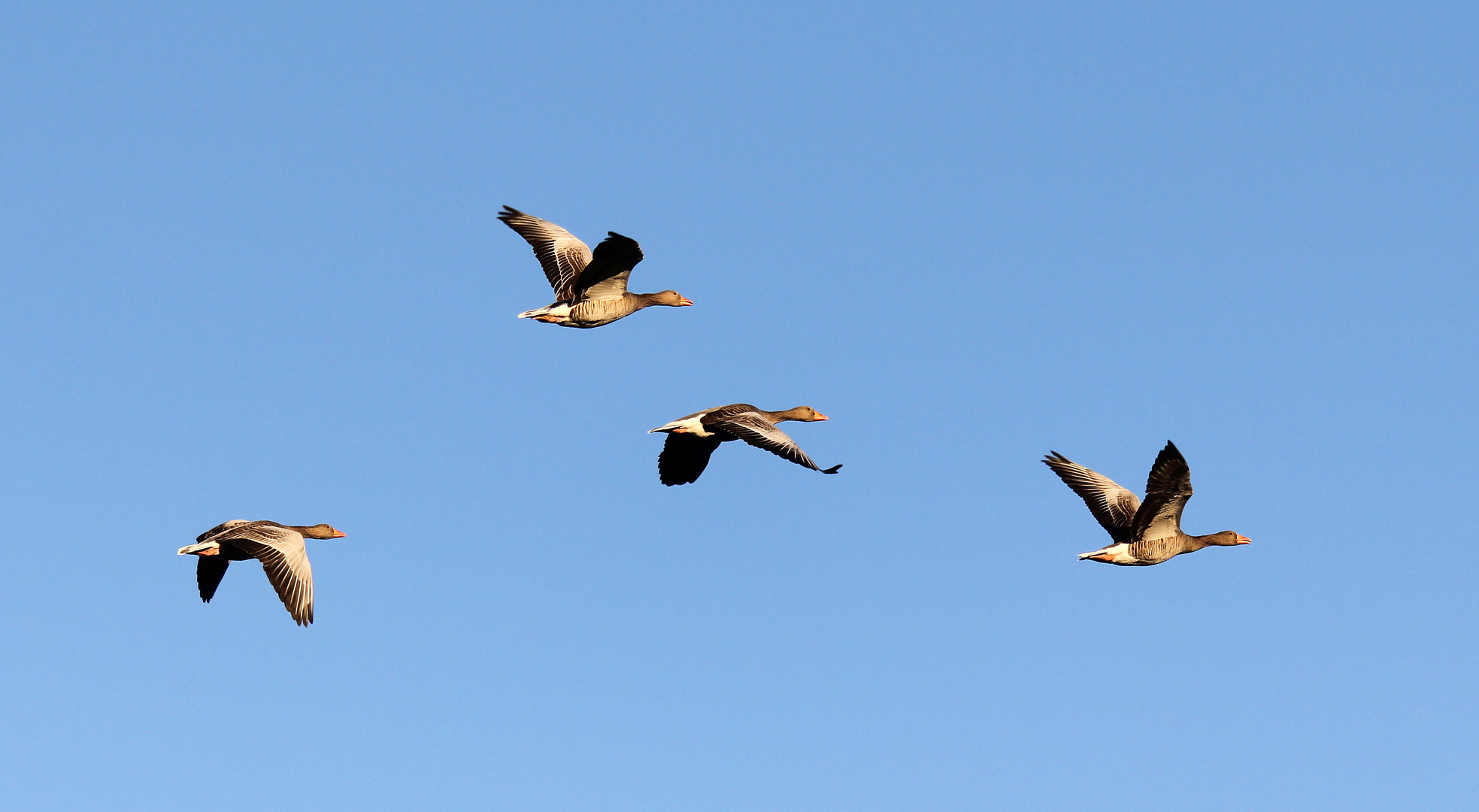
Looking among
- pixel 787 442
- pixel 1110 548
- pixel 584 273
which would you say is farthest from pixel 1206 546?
pixel 584 273

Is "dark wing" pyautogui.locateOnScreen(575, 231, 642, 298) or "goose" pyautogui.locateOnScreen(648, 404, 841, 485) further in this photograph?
"dark wing" pyautogui.locateOnScreen(575, 231, 642, 298)

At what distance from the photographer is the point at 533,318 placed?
28016 millimetres

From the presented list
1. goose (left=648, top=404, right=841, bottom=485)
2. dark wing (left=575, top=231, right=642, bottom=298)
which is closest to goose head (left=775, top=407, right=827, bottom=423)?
goose (left=648, top=404, right=841, bottom=485)

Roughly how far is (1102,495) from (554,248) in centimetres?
1204

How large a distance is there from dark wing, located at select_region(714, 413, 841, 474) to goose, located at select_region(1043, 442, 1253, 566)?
21.0ft

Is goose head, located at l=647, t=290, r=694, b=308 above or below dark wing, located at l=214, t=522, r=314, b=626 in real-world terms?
above

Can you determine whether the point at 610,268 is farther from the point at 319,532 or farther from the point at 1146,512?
the point at 1146,512

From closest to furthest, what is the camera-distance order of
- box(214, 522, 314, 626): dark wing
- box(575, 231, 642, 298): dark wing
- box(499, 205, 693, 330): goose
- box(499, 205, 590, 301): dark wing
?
box(214, 522, 314, 626): dark wing < box(575, 231, 642, 298): dark wing < box(499, 205, 693, 330): goose < box(499, 205, 590, 301): dark wing

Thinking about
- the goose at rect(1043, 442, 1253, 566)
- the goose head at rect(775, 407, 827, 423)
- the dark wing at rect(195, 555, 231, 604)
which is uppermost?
the goose head at rect(775, 407, 827, 423)

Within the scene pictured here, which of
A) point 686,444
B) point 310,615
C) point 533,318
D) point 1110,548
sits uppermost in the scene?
point 533,318

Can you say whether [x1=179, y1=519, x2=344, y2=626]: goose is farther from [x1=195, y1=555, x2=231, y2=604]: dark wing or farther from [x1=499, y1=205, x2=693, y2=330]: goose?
[x1=499, y1=205, x2=693, y2=330]: goose

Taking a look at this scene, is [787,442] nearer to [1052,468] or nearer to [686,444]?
[686,444]

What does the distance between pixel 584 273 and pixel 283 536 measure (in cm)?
720

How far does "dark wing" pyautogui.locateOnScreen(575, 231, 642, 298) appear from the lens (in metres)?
26.1
